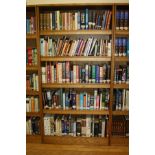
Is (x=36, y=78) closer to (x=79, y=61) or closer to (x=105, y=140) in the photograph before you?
(x=79, y=61)

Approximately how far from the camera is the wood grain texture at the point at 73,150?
3033 millimetres

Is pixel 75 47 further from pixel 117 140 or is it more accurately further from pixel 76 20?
pixel 117 140

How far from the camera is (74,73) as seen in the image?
127 inches

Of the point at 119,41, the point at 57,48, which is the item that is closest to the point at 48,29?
the point at 57,48

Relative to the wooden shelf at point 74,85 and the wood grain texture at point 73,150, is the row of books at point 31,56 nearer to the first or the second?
the wooden shelf at point 74,85

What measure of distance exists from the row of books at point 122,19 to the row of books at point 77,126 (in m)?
1.35

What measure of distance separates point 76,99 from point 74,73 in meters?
0.39

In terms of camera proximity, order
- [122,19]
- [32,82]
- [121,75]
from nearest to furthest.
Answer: [122,19], [121,75], [32,82]

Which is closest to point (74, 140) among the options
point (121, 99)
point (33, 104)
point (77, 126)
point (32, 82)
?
point (77, 126)

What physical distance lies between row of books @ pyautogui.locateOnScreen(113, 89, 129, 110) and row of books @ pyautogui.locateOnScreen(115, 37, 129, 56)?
1.79 feet

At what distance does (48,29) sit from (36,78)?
75 centimetres
